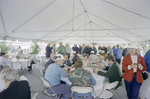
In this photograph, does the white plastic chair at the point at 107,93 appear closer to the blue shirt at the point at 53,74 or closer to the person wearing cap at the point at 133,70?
the person wearing cap at the point at 133,70

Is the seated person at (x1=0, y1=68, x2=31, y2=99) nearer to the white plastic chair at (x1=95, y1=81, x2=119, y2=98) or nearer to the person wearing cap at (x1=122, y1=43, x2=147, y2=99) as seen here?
the white plastic chair at (x1=95, y1=81, x2=119, y2=98)

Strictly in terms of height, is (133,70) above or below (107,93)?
above

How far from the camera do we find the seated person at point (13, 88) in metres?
1.15

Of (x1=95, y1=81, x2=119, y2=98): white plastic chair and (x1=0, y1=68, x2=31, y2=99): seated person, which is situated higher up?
(x1=0, y1=68, x2=31, y2=99): seated person

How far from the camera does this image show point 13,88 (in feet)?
3.93

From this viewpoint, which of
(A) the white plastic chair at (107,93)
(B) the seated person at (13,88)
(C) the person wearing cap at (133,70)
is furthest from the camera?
(C) the person wearing cap at (133,70)

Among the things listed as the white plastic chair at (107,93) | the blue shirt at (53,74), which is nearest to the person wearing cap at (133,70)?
the white plastic chair at (107,93)

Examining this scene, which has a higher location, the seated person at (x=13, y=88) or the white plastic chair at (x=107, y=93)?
the seated person at (x=13, y=88)

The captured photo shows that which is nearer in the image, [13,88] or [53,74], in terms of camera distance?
[13,88]

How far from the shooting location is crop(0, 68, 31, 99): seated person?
115 centimetres

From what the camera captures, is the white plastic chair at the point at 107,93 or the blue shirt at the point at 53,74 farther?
the blue shirt at the point at 53,74

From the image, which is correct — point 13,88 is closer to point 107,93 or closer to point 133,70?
point 107,93

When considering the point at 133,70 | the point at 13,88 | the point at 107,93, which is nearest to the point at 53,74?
the point at 13,88

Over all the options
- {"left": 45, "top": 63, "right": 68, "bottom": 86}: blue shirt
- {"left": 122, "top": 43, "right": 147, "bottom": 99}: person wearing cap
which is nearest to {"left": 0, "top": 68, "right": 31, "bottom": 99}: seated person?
{"left": 45, "top": 63, "right": 68, "bottom": 86}: blue shirt
